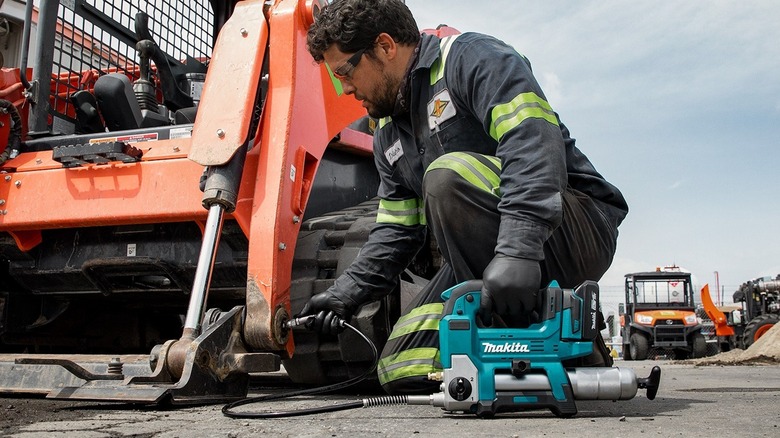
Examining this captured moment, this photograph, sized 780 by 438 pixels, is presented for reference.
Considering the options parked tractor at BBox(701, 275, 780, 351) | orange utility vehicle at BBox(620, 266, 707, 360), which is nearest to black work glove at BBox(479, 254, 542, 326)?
orange utility vehicle at BBox(620, 266, 707, 360)

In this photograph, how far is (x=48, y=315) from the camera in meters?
3.62

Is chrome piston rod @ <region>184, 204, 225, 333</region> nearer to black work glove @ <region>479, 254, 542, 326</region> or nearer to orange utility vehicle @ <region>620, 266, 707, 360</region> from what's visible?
black work glove @ <region>479, 254, 542, 326</region>

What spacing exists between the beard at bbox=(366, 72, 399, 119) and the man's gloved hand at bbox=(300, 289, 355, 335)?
61 centimetres

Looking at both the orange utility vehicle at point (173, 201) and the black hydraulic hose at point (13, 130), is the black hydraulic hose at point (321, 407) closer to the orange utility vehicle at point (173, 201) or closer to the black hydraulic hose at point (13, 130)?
the orange utility vehicle at point (173, 201)

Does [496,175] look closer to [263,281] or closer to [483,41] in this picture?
[483,41]

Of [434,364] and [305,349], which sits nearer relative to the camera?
[434,364]

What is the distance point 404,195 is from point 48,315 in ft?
5.92

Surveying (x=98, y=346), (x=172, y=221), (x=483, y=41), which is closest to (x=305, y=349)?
(x=172, y=221)

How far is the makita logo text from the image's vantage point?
203 centimetres

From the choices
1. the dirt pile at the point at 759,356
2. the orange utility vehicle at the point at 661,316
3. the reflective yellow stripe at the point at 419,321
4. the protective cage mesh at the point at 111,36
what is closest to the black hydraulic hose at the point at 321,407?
the reflective yellow stripe at the point at 419,321

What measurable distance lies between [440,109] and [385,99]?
0.62 ft

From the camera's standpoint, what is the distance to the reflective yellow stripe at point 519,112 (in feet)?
7.22

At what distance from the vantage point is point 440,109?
→ 8.31 ft

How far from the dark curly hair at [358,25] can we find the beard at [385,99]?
13 centimetres
